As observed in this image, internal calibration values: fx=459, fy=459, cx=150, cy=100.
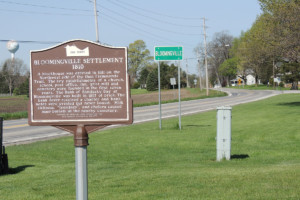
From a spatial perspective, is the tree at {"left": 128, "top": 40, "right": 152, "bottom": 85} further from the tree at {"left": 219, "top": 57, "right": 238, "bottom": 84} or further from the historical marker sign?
the historical marker sign

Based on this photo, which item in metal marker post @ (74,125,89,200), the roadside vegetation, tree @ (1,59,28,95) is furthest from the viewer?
tree @ (1,59,28,95)

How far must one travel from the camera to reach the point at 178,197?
6.44 meters

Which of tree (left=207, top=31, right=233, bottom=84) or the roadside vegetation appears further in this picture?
tree (left=207, top=31, right=233, bottom=84)

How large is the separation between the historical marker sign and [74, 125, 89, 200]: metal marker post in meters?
0.20

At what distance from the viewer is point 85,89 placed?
16.8 feet

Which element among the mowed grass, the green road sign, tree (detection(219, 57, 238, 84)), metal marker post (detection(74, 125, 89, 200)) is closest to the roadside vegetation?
the green road sign

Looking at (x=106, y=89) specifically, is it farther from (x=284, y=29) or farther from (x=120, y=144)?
(x=284, y=29)

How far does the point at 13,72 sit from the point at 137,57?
3659 cm

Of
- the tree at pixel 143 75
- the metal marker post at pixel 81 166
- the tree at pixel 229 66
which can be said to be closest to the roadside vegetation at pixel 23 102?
the metal marker post at pixel 81 166

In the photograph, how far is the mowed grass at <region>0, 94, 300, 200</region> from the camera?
22.6 feet

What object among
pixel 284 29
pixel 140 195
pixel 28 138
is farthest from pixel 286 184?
pixel 284 29

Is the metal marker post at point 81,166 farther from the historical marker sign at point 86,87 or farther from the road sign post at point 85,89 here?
the historical marker sign at point 86,87

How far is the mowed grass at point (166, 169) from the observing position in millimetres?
6902

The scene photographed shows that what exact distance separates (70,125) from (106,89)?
575 mm
